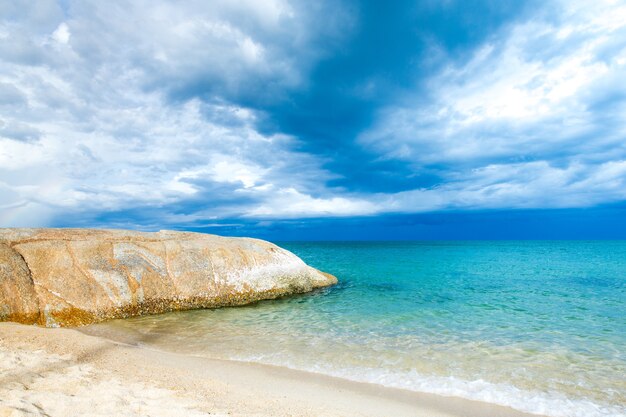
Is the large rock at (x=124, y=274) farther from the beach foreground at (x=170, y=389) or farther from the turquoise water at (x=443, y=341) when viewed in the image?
the beach foreground at (x=170, y=389)

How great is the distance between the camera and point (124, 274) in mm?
14875

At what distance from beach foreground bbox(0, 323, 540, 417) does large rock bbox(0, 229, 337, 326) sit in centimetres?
388

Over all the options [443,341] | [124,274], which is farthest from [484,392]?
[124,274]

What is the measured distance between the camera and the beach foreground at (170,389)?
5.39 m

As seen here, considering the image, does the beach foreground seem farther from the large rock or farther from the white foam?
the large rock

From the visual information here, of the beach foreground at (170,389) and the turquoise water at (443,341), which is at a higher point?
the beach foreground at (170,389)

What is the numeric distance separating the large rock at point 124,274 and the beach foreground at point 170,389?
3.88 m

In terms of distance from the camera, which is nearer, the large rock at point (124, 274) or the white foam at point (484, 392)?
the white foam at point (484, 392)

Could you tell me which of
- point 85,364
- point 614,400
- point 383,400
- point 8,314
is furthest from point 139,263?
point 614,400

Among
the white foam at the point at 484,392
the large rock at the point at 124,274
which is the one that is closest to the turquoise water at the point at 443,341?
the white foam at the point at 484,392

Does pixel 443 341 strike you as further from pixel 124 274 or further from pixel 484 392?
pixel 124 274

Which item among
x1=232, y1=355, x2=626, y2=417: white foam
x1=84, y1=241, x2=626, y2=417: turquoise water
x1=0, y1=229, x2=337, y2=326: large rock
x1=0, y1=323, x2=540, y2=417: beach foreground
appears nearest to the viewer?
x1=0, y1=323, x2=540, y2=417: beach foreground

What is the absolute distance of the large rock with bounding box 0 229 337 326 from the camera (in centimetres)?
1267

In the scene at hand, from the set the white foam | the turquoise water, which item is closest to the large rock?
the turquoise water
